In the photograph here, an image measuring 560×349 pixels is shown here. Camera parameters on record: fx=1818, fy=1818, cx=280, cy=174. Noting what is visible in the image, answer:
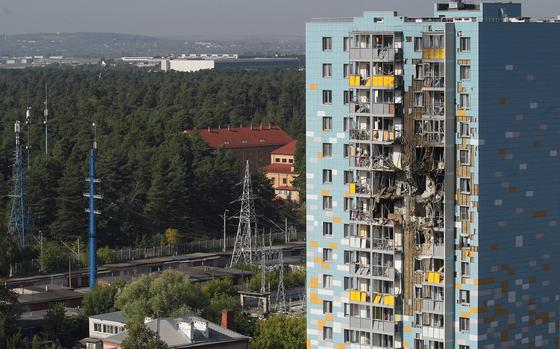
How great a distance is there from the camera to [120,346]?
45.2m

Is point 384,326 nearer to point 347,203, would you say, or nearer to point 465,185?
point 347,203

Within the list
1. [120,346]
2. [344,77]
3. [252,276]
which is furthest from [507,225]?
[252,276]

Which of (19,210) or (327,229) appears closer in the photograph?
(327,229)

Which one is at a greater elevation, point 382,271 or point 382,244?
point 382,244

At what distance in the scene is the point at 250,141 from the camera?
110750 mm

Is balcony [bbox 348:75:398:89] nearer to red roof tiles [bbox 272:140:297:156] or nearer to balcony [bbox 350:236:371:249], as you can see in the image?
balcony [bbox 350:236:371:249]

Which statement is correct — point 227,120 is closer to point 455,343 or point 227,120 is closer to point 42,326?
point 42,326

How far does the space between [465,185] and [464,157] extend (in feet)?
1.68

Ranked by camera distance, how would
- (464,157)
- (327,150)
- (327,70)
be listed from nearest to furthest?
(464,157) → (327,70) → (327,150)

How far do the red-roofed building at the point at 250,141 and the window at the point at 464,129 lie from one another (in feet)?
235

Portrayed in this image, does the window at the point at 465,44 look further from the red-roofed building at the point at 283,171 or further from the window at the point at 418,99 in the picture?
the red-roofed building at the point at 283,171

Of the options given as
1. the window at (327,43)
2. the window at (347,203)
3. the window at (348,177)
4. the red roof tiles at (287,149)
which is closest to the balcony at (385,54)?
the window at (327,43)

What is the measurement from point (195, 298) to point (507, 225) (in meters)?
22.7

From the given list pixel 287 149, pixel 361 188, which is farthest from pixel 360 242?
pixel 287 149
